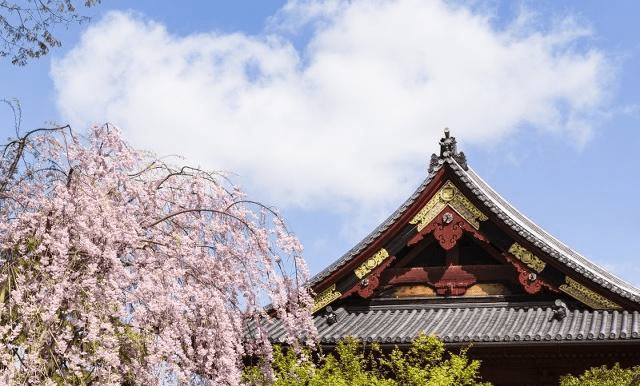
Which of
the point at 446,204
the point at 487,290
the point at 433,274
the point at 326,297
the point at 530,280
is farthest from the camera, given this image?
the point at 326,297

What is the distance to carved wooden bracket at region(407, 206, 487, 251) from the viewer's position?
1819 centimetres

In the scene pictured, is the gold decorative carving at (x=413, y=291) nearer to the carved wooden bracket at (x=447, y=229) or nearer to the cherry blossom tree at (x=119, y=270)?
the carved wooden bracket at (x=447, y=229)

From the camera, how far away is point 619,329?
15758 millimetres

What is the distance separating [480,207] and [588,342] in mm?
3576

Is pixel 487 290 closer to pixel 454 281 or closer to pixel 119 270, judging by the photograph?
pixel 454 281

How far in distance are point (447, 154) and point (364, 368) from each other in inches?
176

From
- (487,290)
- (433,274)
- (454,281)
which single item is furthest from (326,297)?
(487,290)

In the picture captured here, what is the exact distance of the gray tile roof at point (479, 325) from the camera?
15812mm

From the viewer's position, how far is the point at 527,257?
57.8 ft

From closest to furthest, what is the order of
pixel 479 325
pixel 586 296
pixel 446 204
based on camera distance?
1. pixel 479 325
2. pixel 586 296
3. pixel 446 204

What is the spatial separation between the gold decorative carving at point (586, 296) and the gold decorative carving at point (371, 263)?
3291 mm

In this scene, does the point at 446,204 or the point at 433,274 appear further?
the point at 446,204

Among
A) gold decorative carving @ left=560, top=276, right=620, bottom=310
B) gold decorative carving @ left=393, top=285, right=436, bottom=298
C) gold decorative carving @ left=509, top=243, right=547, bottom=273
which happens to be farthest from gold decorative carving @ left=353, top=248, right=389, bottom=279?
gold decorative carving @ left=560, top=276, right=620, bottom=310

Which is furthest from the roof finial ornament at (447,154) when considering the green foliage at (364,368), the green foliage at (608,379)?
the green foliage at (608,379)
